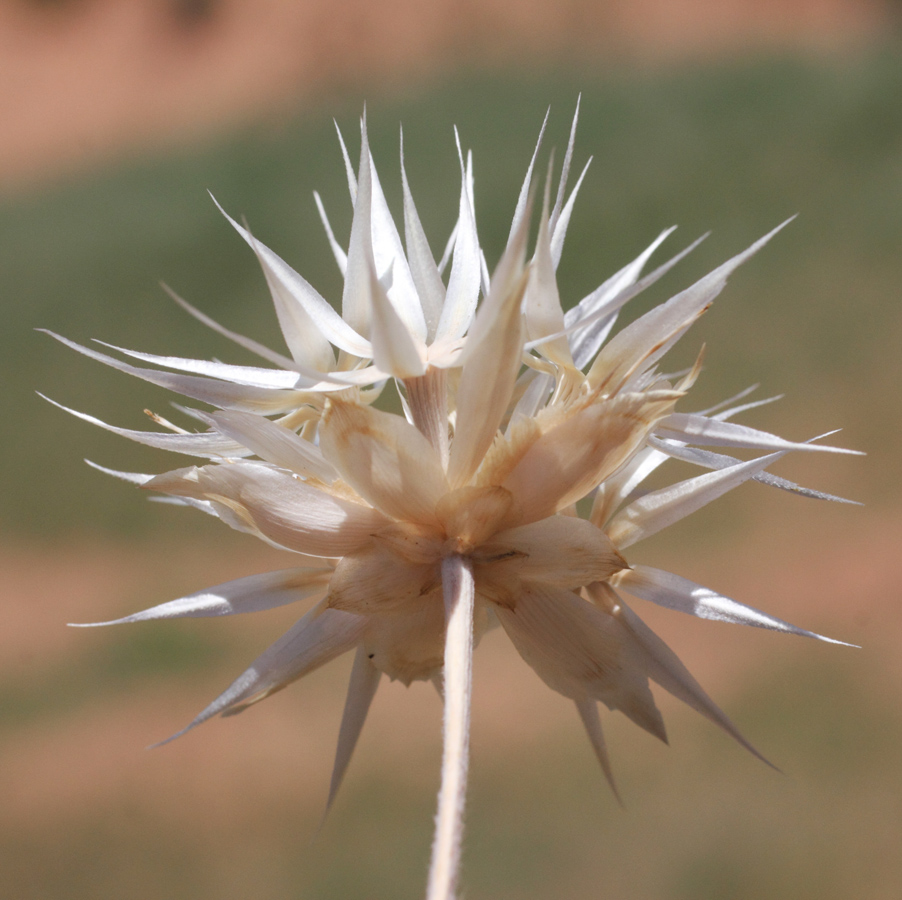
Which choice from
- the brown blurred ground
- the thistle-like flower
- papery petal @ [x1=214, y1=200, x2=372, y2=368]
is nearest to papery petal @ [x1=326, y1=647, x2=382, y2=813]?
the thistle-like flower

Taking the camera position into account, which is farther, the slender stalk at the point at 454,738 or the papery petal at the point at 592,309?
the papery petal at the point at 592,309

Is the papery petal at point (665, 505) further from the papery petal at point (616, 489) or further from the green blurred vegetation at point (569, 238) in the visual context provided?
the green blurred vegetation at point (569, 238)

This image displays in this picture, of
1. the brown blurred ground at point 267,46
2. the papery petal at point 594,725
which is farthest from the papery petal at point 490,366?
the brown blurred ground at point 267,46

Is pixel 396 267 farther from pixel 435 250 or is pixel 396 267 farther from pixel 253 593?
pixel 435 250

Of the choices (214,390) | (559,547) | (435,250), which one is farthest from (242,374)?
(435,250)

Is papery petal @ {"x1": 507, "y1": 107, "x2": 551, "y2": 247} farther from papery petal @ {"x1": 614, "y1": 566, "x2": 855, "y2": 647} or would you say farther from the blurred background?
the blurred background

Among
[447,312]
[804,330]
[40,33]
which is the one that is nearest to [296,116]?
[40,33]
